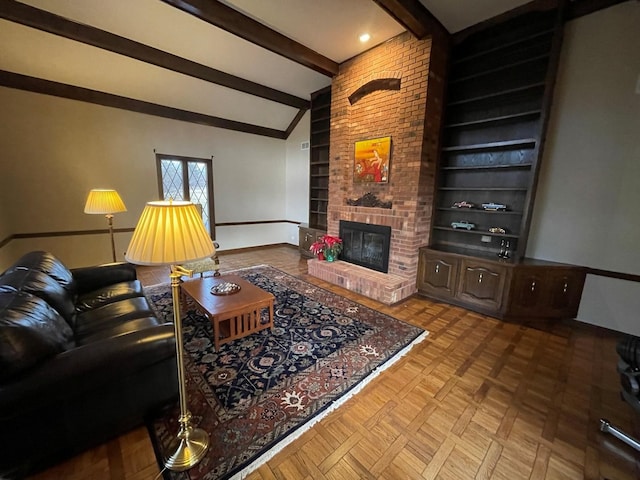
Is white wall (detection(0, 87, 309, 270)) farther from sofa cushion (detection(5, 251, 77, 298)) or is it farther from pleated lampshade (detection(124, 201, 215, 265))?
pleated lampshade (detection(124, 201, 215, 265))

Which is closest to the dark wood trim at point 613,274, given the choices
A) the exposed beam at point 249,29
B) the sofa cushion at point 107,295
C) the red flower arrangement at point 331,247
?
the red flower arrangement at point 331,247

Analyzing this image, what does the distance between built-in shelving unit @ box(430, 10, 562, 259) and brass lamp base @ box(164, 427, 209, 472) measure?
341 centimetres

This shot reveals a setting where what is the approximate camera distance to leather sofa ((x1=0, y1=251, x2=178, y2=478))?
1175mm

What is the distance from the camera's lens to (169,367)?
1.57 metres

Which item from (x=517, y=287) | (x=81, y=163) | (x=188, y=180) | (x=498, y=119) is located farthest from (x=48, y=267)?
(x=498, y=119)

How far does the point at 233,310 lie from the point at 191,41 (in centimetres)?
359

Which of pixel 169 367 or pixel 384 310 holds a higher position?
pixel 169 367

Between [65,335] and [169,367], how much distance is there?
0.70 metres

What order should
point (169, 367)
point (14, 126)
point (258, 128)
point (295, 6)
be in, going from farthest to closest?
point (258, 128)
point (14, 126)
point (295, 6)
point (169, 367)

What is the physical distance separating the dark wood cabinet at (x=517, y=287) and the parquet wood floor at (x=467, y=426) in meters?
0.43

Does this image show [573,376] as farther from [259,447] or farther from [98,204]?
[98,204]

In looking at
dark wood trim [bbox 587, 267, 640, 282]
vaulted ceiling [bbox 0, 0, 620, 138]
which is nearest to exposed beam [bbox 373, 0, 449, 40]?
vaulted ceiling [bbox 0, 0, 620, 138]

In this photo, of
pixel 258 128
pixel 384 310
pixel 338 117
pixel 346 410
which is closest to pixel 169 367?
pixel 346 410

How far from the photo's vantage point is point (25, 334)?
1259mm
